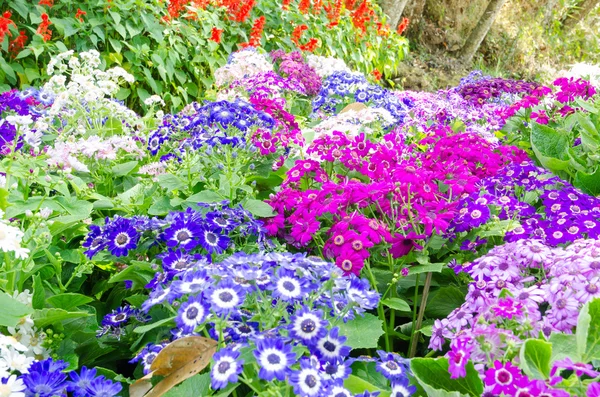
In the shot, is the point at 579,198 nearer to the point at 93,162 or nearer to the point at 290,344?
the point at 290,344

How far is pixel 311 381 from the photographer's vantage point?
3.59 feet

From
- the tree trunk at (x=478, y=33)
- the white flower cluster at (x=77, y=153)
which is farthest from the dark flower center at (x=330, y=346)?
the tree trunk at (x=478, y=33)

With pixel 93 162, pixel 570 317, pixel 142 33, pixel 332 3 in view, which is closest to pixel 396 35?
pixel 332 3

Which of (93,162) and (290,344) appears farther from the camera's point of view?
(93,162)

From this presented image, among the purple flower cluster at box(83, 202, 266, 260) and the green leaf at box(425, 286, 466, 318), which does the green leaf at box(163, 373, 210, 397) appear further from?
the green leaf at box(425, 286, 466, 318)

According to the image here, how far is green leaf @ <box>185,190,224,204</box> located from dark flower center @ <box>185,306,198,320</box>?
0.88m

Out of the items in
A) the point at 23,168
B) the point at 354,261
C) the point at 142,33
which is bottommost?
the point at 142,33

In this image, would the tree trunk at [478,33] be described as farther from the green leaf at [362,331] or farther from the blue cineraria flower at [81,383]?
the blue cineraria flower at [81,383]

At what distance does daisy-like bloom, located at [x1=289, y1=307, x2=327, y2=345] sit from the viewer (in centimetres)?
121

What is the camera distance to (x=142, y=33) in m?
5.11

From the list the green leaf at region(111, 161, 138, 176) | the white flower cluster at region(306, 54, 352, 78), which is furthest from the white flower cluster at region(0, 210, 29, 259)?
the white flower cluster at region(306, 54, 352, 78)

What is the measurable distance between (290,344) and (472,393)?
0.43 m

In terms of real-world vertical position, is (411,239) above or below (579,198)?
below

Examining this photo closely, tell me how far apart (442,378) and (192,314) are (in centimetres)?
56
